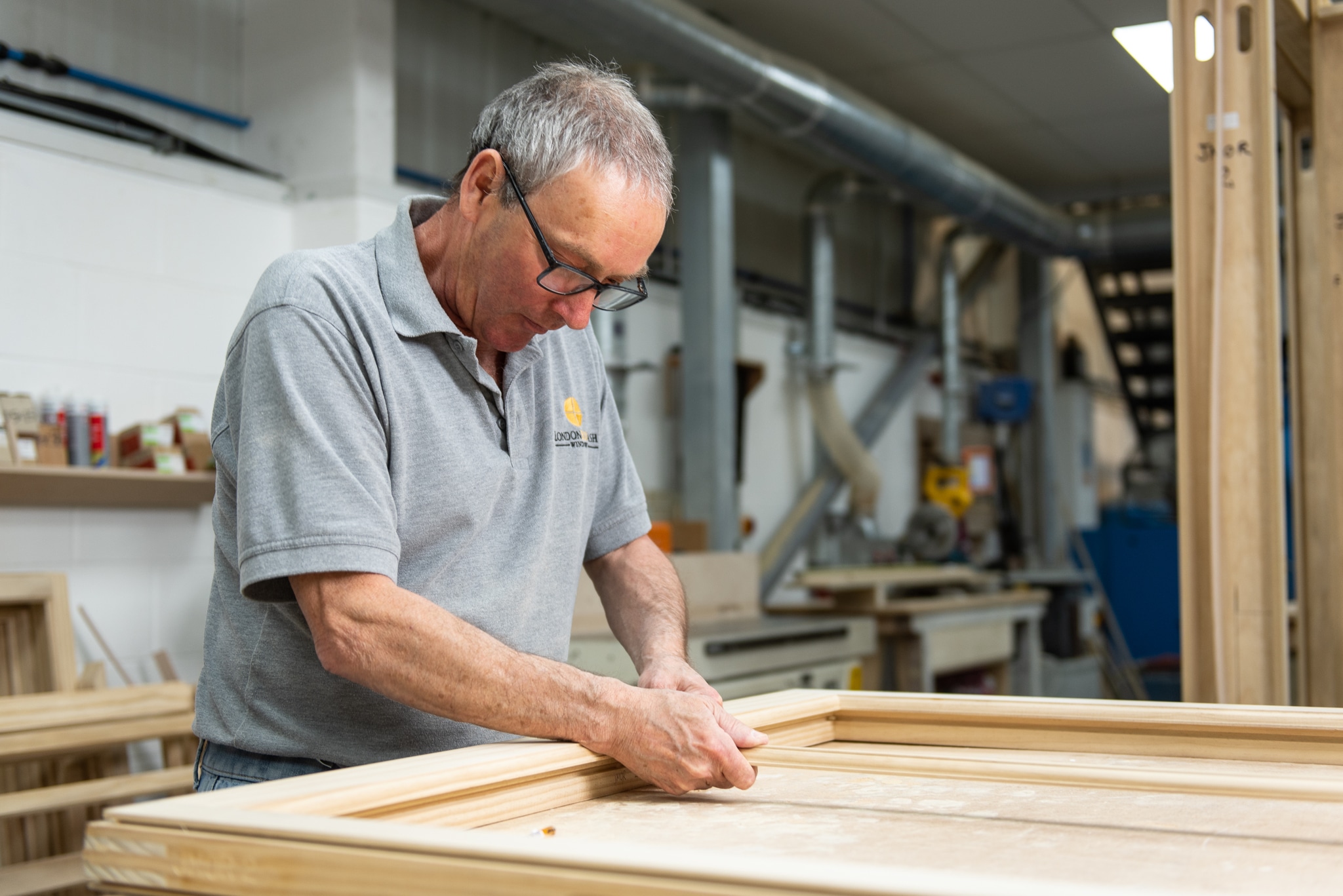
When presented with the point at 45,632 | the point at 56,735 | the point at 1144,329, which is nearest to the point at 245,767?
the point at 56,735

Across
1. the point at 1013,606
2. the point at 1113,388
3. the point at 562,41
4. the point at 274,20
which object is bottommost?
the point at 1013,606

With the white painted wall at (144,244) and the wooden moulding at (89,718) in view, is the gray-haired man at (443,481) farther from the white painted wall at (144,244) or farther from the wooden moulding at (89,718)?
the white painted wall at (144,244)

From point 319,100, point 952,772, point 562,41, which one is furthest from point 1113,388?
point 952,772

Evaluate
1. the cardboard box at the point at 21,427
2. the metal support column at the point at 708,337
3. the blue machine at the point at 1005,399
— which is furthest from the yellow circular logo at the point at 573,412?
the blue machine at the point at 1005,399

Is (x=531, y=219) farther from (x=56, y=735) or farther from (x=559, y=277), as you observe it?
(x=56, y=735)

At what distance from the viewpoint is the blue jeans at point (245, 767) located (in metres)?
1.12

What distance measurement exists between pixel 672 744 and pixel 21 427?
2130 millimetres

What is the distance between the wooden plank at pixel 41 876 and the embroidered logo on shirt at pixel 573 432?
1.60 meters

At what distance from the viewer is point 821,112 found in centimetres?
428

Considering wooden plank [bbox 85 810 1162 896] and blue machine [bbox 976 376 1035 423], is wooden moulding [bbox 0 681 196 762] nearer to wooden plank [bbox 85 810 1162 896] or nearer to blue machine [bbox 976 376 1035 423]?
wooden plank [bbox 85 810 1162 896]

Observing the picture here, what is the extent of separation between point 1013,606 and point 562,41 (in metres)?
2.96

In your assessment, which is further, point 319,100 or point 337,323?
point 319,100

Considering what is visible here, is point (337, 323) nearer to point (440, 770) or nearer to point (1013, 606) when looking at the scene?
point (440, 770)

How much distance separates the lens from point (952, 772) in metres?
1.08
